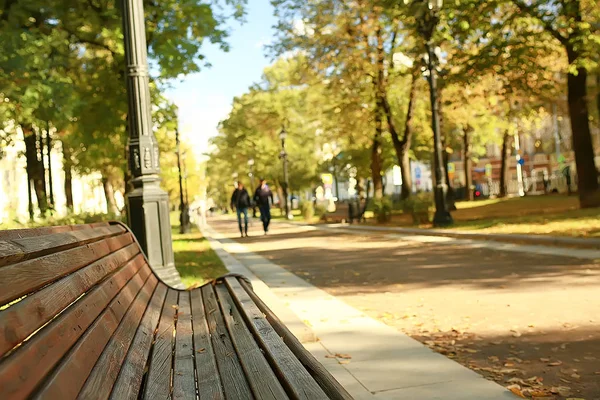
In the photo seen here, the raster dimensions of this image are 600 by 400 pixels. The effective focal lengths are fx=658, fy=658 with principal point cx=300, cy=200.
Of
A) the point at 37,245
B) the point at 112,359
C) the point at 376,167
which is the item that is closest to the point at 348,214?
the point at 376,167

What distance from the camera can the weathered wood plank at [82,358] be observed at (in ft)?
5.71

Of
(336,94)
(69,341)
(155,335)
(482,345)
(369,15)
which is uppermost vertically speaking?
(369,15)

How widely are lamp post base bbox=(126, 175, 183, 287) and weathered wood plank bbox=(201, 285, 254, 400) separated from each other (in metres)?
3.32

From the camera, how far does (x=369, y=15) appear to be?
2616 centimetres

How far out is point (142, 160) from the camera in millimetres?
8031

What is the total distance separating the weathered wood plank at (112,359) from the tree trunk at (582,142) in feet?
60.2

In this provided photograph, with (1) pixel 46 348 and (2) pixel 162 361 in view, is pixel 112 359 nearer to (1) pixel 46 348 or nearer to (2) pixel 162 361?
(2) pixel 162 361

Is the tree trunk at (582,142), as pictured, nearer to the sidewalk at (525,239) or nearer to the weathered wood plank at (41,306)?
the sidewalk at (525,239)

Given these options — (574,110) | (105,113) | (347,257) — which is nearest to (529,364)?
(347,257)

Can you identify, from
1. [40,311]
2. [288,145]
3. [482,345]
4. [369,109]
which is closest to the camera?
[40,311]

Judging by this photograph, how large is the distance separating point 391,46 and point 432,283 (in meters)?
19.5

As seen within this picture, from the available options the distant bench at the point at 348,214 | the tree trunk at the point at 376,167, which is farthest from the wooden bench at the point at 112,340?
the tree trunk at the point at 376,167

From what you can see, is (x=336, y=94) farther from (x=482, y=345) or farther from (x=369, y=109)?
(x=482, y=345)

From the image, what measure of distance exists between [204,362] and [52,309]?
1.09 m
